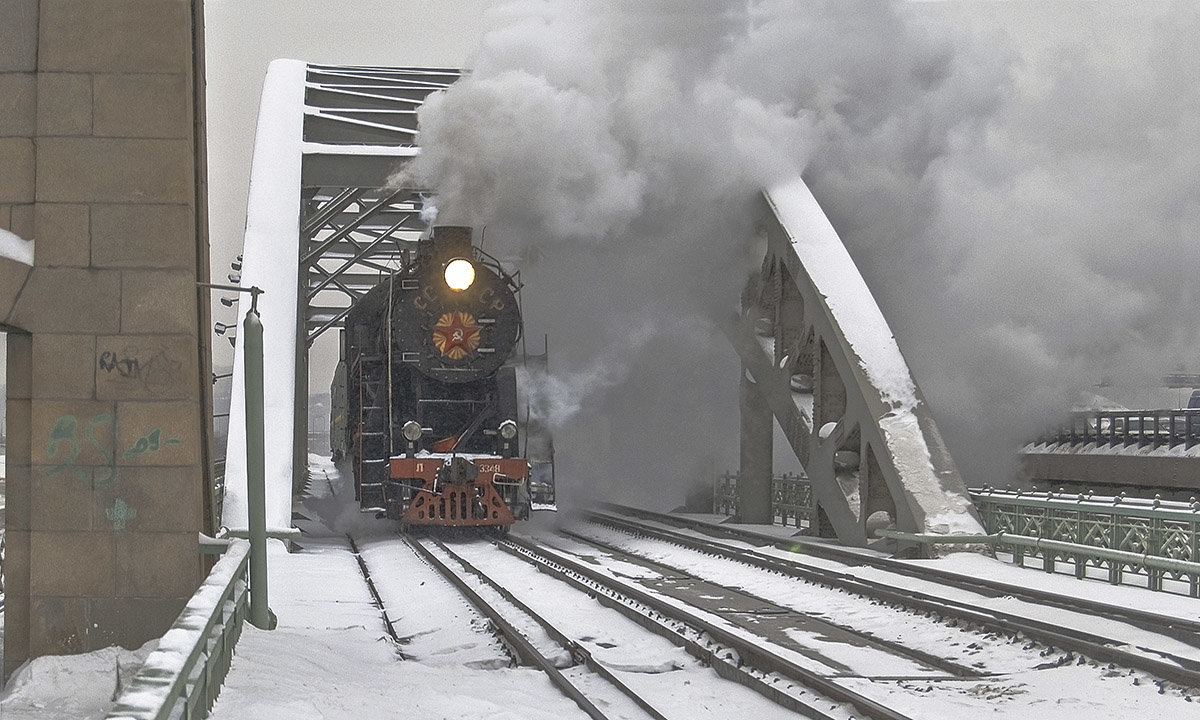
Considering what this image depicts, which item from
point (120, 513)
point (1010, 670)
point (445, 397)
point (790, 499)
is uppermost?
point (445, 397)

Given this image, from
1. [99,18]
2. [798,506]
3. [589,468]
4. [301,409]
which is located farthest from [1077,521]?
[301,409]

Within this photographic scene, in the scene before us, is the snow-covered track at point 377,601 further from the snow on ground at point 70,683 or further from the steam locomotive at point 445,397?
the snow on ground at point 70,683

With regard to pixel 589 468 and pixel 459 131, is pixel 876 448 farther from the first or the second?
pixel 589 468

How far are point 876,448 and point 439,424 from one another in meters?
5.93

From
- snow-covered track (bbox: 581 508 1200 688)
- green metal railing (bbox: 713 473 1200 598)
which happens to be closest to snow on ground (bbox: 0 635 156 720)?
snow-covered track (bbox: 581 508 1200 688)

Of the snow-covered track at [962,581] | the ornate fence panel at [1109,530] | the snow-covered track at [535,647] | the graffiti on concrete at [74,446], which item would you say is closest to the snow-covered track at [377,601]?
the snow-covered track at [535,647]

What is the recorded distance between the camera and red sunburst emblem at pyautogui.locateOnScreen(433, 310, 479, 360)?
17.9 m

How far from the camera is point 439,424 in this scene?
A: 18.5m

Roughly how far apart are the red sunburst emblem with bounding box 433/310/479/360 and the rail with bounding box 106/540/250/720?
935 cm

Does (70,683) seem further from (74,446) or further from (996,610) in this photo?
(996,610)

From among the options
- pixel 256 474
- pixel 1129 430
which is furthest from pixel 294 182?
pixel 1129 430

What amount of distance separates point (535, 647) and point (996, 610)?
3661mm

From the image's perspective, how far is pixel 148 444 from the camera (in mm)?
9188

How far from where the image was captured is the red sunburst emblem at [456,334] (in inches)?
706
